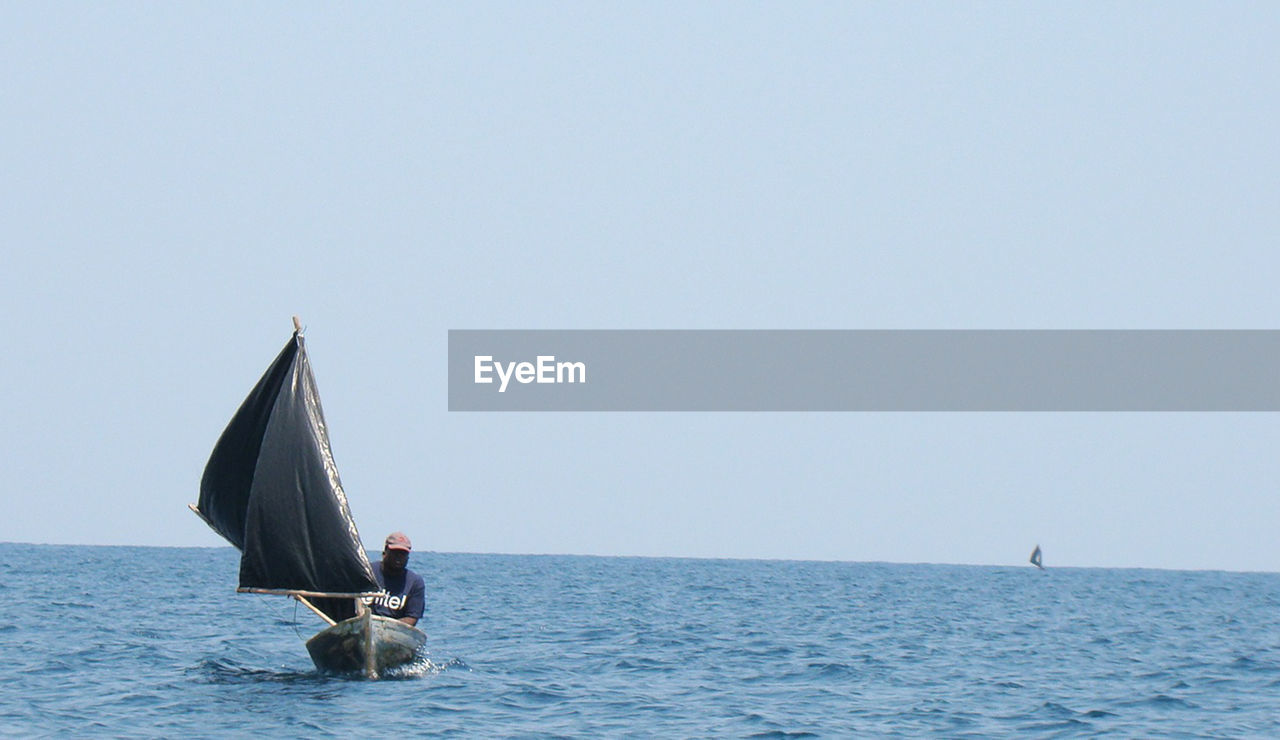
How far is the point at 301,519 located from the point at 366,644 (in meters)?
2.37

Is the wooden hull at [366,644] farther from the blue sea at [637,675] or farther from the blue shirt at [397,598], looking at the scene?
the blue shirt at [397,598]

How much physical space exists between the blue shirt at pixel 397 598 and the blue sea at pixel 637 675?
42.2 inches

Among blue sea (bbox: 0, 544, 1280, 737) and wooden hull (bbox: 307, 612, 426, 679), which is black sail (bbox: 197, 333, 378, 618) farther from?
blue sea (bbox: 0, 544, 1280, 737)

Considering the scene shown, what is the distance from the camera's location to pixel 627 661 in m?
28.3

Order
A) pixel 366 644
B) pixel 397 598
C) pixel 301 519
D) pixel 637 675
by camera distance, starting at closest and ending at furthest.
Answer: pixel 366 644
pixel 301 519
pixel 397 598
pixel 637 675

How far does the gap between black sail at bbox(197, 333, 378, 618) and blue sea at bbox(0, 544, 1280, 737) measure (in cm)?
165

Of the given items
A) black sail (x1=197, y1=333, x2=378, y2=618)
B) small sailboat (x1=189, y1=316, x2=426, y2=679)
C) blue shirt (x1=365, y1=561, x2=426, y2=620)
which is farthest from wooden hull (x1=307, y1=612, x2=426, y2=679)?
black sail (x1=197, y1=333, x2=378, y2=618)

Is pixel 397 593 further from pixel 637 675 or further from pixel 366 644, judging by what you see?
pixel 637 675

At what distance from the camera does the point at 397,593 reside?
81.4 ft

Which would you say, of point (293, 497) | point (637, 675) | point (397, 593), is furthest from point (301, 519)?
point (637, 675)

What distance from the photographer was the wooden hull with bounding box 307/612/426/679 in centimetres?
2378

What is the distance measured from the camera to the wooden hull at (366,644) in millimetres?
23781

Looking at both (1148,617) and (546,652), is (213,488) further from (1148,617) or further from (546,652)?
(1148,617)

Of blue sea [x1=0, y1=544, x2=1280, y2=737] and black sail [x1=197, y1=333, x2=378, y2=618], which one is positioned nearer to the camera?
blue sea [x1=0, y1=544, x2=1280, y2=737]
